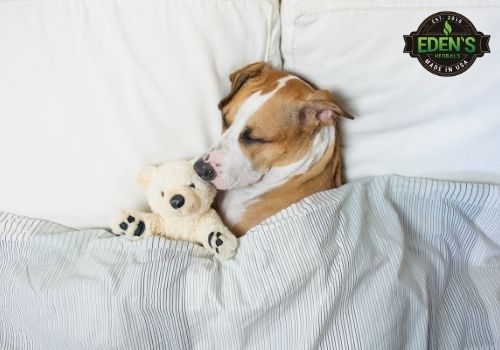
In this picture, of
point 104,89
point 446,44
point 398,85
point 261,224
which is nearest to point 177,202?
point 261,224

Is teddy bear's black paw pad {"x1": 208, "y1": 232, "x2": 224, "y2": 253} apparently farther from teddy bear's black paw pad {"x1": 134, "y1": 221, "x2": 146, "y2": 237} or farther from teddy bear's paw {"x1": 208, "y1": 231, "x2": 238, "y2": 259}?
teddy bear's black paw pad {"x1": 134, "y1": 221, "x2": 146, "y2": 237}

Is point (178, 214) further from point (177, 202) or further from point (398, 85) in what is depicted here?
point (398, 85)

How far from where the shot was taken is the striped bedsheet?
959 mm

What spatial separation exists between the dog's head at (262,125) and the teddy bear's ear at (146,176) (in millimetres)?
98

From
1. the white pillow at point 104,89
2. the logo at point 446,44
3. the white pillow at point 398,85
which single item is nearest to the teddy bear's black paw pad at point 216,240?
the white pillow at point 104,89

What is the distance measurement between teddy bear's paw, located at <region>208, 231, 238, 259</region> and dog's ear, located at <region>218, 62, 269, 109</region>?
0.94ft

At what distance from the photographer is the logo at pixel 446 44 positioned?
3.56 ft

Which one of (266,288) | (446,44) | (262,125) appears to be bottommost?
(266,288)

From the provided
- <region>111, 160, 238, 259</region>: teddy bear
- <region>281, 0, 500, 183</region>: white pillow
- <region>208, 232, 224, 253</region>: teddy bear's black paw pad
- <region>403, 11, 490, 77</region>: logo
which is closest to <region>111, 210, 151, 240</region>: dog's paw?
<region>111, 160, 238, 259</region>: teddy bear

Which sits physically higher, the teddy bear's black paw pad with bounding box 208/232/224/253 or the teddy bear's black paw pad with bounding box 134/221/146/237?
the teddy bear's black paw pad with bounding box 134/221/146/237

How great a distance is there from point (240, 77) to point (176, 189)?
0.28m

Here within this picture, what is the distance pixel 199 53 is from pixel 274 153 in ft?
0.86

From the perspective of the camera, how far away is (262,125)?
3.54 ft

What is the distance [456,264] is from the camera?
1.12 m
